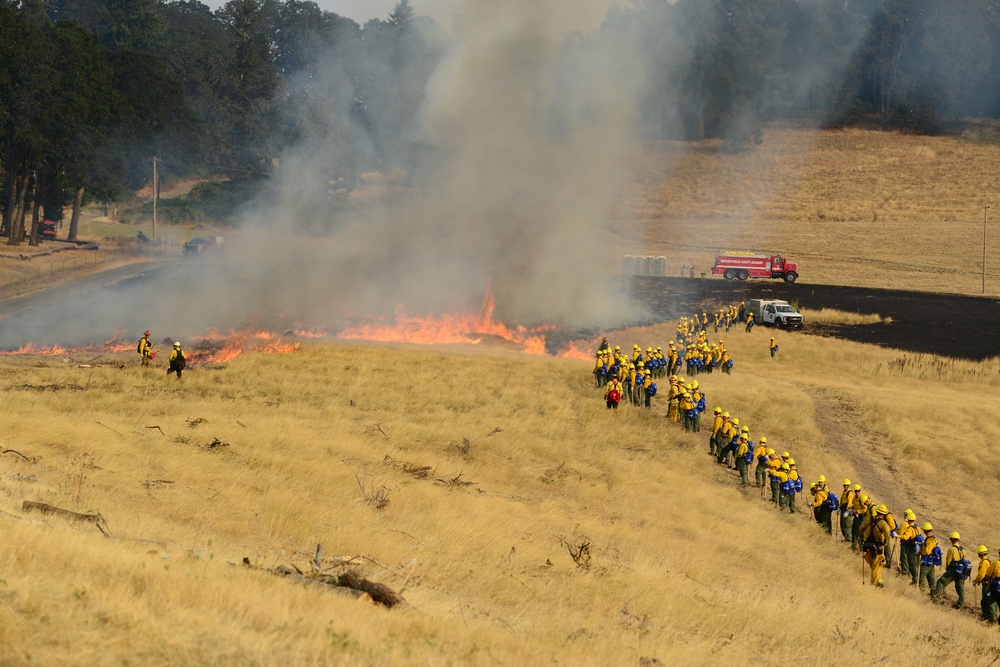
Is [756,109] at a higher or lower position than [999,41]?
lower

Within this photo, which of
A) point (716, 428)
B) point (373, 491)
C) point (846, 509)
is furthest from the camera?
point (716, 428)

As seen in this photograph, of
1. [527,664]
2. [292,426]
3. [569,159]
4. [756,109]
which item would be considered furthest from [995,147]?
[527,664]

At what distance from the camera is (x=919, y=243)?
77625 mm

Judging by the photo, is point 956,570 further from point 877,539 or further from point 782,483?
point 782,483

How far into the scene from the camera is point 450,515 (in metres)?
15.9

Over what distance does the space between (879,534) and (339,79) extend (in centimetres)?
5118

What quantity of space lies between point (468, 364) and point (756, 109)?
76876 millimetres

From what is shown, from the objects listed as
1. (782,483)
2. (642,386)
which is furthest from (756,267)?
(782,483)

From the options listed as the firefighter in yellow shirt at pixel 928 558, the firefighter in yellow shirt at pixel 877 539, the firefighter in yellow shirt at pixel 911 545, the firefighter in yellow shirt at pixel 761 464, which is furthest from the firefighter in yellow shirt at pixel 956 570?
the firefighter in yellow shirt at pixel 761 464

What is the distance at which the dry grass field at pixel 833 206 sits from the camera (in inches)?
2869

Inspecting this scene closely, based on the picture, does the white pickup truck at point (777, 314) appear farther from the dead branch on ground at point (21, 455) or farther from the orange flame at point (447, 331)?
the dead branch on ground at point (21, 455)

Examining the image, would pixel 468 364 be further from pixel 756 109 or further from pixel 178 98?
pixel 756 109

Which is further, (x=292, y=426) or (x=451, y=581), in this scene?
(x=292, y=426)

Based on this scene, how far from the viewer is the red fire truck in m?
61.4
